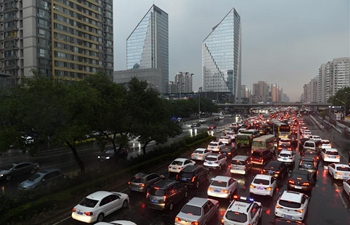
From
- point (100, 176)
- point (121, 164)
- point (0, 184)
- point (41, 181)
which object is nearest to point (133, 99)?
point (121, 164)

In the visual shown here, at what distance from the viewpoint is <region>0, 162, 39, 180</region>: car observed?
2195 centimetres

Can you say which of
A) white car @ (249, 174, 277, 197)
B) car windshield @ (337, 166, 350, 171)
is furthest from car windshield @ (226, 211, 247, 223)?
car windshield @ (337, 166, 350, 171)

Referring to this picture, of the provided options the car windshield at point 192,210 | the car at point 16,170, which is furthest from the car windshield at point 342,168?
the car at point 16,170

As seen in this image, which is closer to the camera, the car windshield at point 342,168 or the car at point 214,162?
the car windshield at point 342,168

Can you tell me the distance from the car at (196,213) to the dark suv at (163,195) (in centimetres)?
202

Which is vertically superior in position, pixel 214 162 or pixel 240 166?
pixel 240 166

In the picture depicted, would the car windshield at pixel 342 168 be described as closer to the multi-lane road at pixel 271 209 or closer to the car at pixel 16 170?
the multi-lane road at pixel 271 209

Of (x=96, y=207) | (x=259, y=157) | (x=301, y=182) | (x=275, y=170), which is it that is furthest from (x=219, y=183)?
(x=259, y=157)

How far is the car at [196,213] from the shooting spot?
39.4 ft

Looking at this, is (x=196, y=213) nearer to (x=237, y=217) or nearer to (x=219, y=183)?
(x=237, y=217)

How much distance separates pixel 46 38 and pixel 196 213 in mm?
72738

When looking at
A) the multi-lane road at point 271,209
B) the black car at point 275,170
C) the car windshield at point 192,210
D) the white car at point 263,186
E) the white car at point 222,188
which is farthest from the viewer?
the black car at point 275,170

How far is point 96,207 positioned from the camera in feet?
43.8

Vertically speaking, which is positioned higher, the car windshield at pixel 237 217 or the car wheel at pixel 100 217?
the car windshield at pixel 237 217
